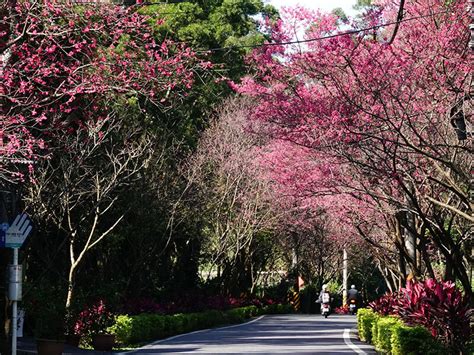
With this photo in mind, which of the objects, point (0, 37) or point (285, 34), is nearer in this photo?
point (0, 37)

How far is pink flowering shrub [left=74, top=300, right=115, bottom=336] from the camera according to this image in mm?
24094

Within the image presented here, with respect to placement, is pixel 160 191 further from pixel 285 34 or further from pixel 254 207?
pixel 285 34

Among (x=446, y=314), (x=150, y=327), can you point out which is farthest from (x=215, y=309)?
(x=446, y=314)

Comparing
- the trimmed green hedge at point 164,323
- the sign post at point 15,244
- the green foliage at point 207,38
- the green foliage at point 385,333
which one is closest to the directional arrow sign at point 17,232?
the sign post at point 15,244

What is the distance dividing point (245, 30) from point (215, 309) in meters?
15.6

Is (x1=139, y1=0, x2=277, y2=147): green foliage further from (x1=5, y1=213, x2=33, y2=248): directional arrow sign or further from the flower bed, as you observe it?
(x1=5, y1=213, x2=33, y2=248): directional arrow sign

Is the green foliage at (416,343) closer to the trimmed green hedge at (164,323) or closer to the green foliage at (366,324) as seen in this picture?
the green foliage at (366,324)

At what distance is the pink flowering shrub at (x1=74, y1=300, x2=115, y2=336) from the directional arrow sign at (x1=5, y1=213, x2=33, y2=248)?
5.72m

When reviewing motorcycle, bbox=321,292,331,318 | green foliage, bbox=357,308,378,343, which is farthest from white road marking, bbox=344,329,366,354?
motorcycle, bbox=321,292,331,318

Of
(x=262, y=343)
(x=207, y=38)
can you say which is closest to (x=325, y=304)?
(x=207, y=38)

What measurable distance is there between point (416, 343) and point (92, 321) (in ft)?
28.8

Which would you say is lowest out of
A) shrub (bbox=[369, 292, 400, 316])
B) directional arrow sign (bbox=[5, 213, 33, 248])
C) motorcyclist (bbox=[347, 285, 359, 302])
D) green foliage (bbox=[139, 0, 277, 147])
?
shrub (bbox=[369, 292, 400, 316])

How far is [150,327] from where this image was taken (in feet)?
93.1

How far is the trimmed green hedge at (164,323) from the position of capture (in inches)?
1029
